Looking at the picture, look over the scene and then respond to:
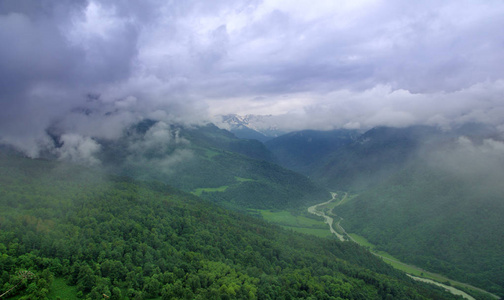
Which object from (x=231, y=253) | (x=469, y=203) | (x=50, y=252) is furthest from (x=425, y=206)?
(x=50, y=252)

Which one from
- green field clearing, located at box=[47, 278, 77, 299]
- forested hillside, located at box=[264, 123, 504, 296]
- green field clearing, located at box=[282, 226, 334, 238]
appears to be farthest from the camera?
green field clearing, located at box=[282, 226, 334, 238]

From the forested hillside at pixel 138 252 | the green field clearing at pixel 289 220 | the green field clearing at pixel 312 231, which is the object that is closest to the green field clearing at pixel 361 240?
the green field clearing at pixel 312 231

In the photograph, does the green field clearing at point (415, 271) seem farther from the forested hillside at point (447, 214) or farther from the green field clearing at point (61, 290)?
the green field clearing at point (61, 290)

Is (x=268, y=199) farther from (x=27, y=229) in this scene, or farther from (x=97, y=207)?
(x=27, y=229)

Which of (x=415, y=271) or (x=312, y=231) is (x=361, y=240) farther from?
(x=415, y=271)

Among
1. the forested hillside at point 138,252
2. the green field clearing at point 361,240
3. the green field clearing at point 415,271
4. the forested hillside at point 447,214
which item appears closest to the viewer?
the forested hillside at point 138,252

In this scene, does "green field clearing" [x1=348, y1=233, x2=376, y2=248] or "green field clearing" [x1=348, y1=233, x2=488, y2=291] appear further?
"green field clearing" [x1=348, y1=233, x2=376, y2=248]

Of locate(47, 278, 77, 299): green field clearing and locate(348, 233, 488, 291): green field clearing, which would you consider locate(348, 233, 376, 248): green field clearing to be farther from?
locate(47, 278, 77, 299): green field clearing

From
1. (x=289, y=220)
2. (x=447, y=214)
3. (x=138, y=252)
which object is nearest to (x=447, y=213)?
(x=447, y=214)

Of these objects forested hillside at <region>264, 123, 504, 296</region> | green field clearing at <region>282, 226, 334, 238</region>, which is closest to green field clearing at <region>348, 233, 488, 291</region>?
forested hillside at <region>264, 123, 504, 296</region>
